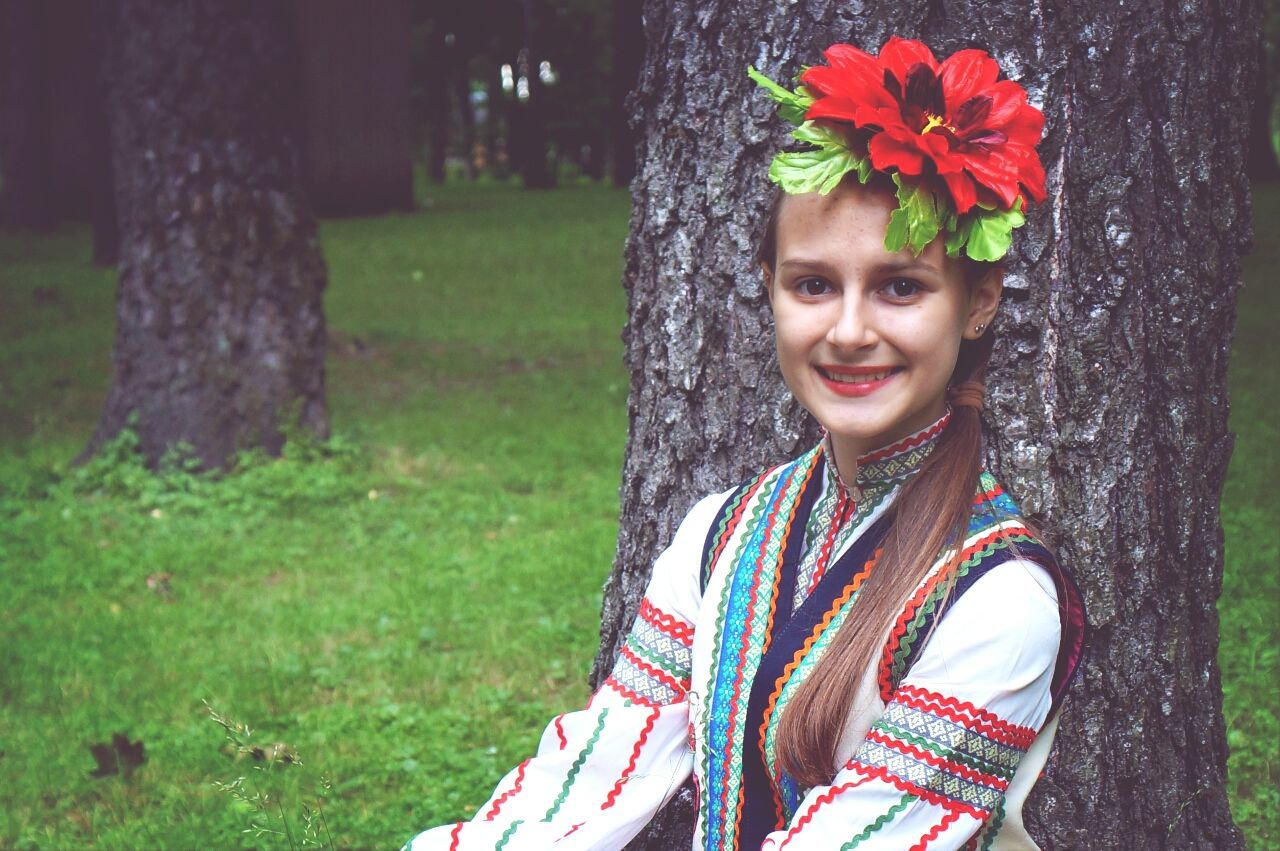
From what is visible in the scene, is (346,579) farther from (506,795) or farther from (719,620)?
(719,620)

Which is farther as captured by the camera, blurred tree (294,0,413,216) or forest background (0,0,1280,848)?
blurred tree (294,0,413,216)

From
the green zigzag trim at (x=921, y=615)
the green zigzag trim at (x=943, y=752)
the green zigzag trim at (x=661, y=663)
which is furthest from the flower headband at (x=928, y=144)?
the green zigzag trim at (x=661, y=663)

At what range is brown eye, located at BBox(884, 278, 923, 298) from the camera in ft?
5.66

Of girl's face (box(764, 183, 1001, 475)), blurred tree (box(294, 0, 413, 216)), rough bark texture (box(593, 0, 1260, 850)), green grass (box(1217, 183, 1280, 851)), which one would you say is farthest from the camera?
blurred tree (box(294, 0, 413, 216))

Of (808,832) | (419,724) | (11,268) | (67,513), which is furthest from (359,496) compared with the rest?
(11,268)

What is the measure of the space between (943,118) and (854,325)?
0.29 metres

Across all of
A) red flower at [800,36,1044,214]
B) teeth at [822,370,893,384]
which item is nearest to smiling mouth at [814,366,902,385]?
teeth at [822,370,893,384]

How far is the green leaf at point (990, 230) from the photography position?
1646 mm

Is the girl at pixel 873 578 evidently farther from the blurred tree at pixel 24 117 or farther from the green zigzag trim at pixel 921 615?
the blurred tree at pixel 24 117

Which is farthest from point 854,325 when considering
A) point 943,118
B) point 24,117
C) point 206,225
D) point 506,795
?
point 24,117

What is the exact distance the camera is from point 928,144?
1.62m

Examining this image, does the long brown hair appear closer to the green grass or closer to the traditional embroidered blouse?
the traditional embroidered blouse

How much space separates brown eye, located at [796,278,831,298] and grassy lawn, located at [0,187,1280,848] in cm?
132

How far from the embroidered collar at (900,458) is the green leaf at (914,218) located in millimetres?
291
